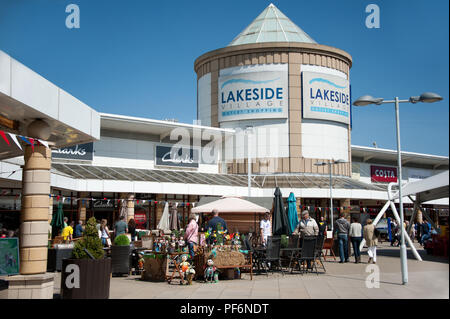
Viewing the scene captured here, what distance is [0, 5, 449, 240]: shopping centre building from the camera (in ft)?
104

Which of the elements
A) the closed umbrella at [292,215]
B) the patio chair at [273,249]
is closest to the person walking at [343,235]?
the closed umbrella at [292,215]

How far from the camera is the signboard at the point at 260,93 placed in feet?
125

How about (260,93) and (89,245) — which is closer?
(89,245)

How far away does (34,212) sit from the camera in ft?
28.8

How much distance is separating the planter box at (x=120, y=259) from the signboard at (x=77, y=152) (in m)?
18.1

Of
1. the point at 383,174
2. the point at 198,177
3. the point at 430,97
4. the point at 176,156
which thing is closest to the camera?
the point at 430,97

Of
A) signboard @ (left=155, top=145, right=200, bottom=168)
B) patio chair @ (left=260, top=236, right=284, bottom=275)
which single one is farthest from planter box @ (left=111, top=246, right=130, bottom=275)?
signboard @ (left=155, top=145, right=200, bottom=168)

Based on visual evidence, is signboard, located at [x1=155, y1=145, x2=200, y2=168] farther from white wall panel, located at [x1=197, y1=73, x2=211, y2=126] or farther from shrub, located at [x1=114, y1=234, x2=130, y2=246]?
shrub, located at [x1=114, y1=234, x2=130, y2=246]

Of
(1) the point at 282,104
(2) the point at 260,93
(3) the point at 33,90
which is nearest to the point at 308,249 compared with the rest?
(3) the point at 33,90

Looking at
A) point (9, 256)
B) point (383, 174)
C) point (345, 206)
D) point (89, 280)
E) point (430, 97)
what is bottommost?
point (89, 280)

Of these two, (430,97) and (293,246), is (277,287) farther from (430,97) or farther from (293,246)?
(430,97)

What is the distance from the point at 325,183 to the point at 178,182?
12.1 m

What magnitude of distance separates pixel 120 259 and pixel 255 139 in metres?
26.5
